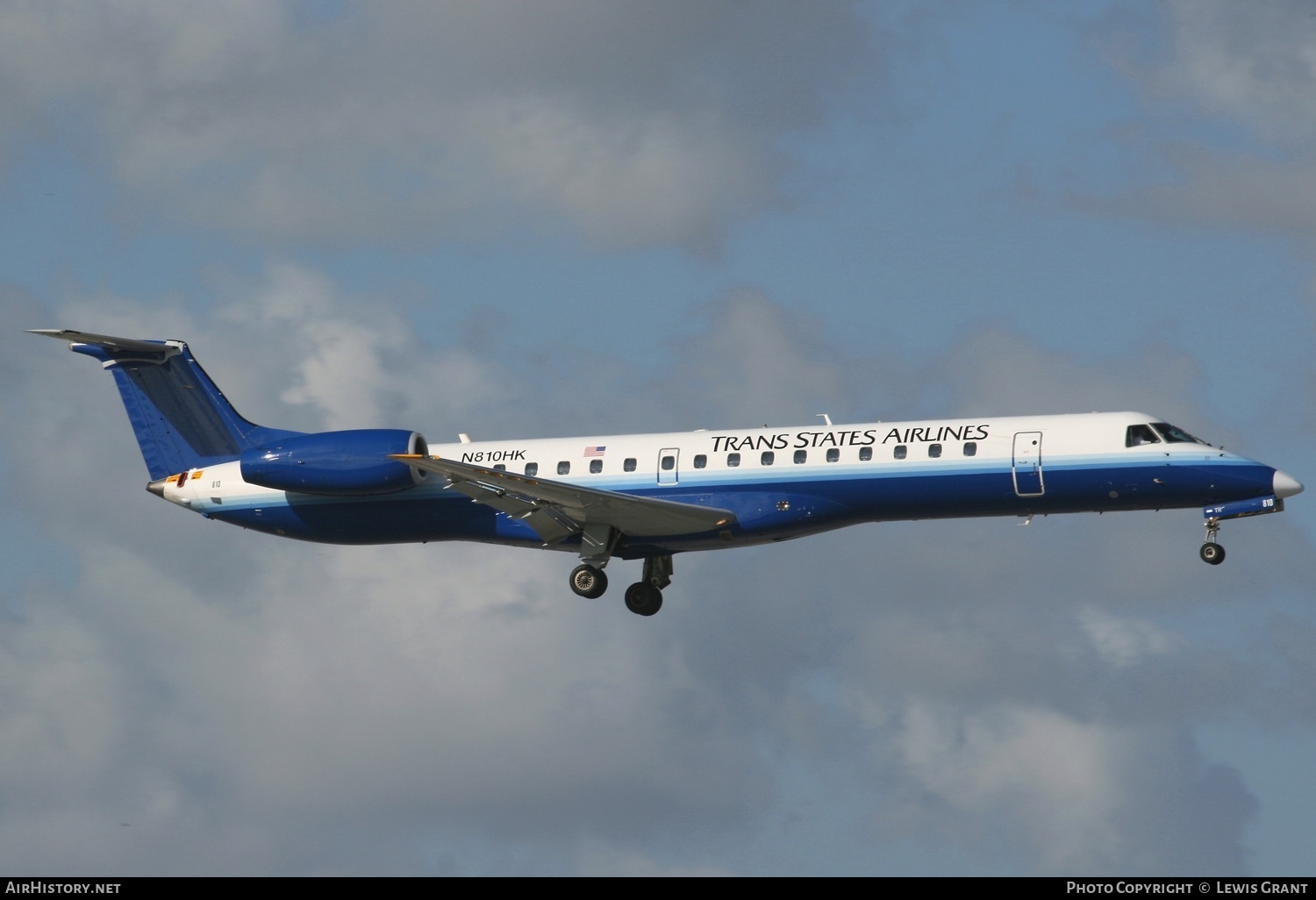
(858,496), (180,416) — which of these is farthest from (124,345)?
(858,496)

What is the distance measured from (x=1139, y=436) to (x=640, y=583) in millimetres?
11480

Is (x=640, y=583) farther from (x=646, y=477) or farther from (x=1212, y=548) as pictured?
(x=1212, y=548)

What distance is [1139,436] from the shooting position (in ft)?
133

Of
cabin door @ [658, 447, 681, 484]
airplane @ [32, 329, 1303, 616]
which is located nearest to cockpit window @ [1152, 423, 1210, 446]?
airplane @ [32, 329, 1303, 616]

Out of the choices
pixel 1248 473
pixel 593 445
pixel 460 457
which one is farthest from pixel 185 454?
pixel 1248 473

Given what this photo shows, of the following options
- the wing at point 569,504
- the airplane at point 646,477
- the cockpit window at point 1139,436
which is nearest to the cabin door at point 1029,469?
the airplane at point 646,477

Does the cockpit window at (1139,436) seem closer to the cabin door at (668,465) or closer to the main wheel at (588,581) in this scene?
the cabin door at (668,465)

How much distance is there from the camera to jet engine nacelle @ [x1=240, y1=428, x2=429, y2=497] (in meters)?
42.5

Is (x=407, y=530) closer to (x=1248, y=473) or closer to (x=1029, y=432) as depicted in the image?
(x=1029, y=432)

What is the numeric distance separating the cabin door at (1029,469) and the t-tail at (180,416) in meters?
16.3

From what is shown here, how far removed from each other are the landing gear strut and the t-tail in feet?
27.8
